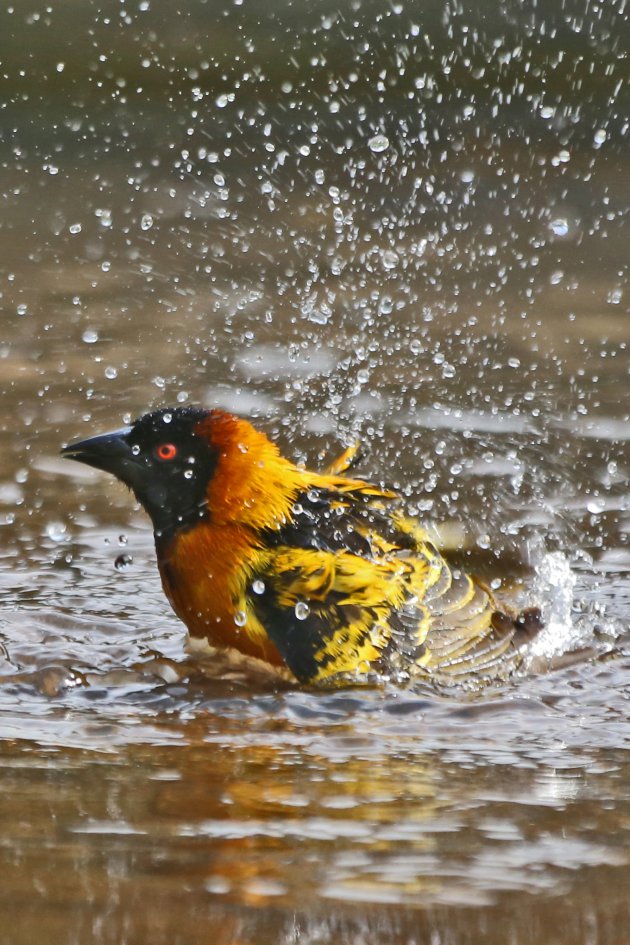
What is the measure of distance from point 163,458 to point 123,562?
52 centimetres

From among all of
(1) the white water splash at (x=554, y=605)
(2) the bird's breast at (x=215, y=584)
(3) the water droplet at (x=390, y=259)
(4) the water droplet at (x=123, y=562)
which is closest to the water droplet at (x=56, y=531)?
(4) the water droplet at (x=123, y=562)

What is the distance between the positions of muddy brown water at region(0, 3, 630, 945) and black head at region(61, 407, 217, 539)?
44cm

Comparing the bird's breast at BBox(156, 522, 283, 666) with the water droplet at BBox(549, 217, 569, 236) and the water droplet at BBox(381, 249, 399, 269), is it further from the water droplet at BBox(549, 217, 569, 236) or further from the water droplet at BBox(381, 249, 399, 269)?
the water droplet at BBox(549, 217, 569, 236)

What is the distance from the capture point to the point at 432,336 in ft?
25.4

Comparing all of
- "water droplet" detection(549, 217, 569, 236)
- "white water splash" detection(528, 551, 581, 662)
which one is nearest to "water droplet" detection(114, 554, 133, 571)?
"white water splash" detection(528, 551, 581, 662)

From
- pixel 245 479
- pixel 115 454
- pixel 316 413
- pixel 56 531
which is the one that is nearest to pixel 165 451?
pixel 115 454

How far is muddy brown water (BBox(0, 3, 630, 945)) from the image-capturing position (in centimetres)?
288

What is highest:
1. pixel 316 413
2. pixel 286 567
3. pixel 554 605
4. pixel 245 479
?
pixel 316 413

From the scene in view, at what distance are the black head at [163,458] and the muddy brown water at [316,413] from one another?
1.44 feet

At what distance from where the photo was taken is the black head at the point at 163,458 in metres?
4.33

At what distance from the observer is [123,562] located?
4.72 m

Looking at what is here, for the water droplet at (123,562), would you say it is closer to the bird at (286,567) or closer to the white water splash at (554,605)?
the bird at (286,567)

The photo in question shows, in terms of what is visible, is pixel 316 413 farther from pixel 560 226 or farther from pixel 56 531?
pixel 560 226

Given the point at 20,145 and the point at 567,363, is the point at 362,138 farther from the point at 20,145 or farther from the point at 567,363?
the point at 567,363
